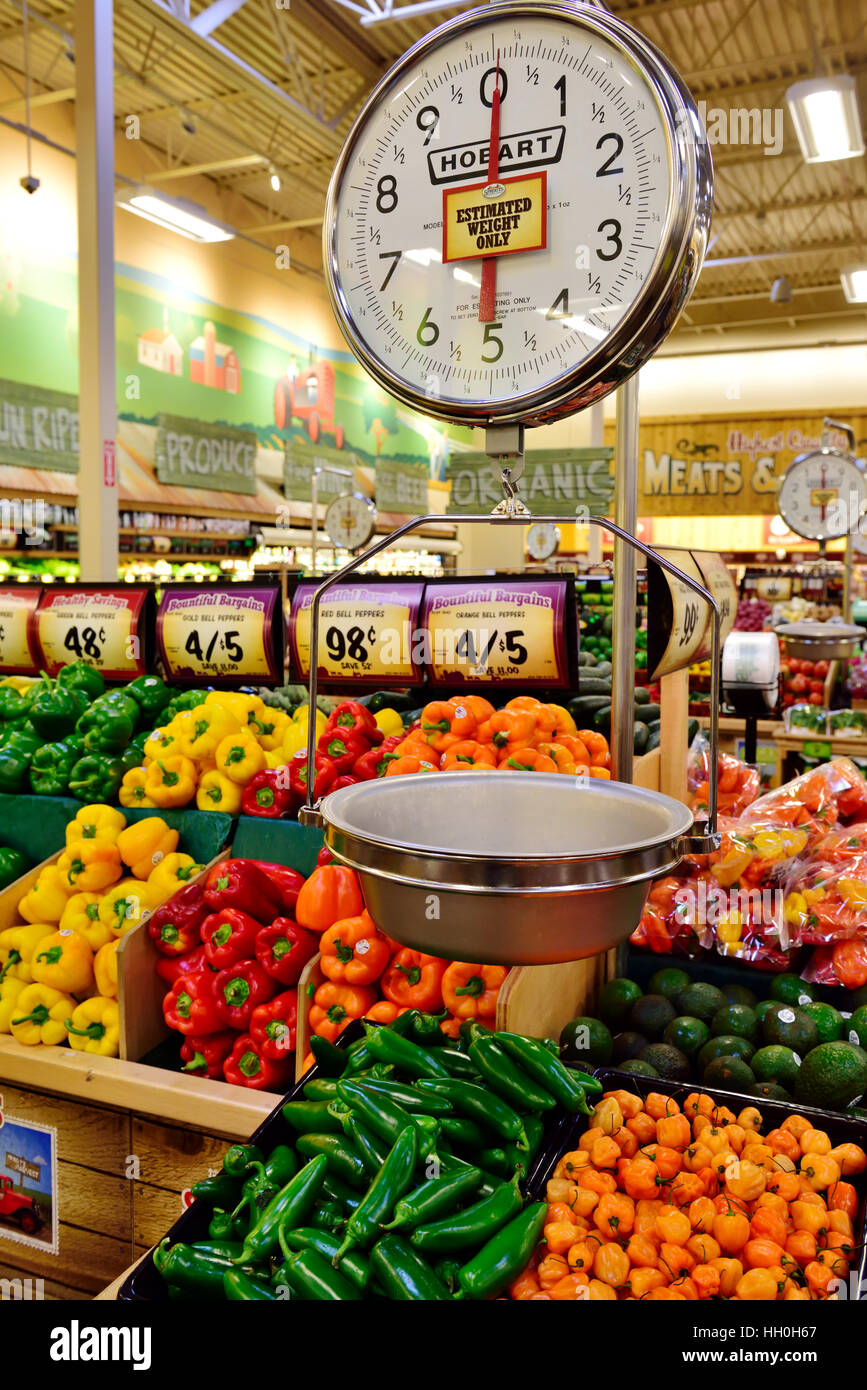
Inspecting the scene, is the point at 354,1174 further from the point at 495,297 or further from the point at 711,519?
the point at 711,519

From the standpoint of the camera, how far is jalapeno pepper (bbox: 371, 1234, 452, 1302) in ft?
4.09

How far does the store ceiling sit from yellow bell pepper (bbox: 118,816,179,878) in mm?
5115

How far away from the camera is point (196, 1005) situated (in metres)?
2.20

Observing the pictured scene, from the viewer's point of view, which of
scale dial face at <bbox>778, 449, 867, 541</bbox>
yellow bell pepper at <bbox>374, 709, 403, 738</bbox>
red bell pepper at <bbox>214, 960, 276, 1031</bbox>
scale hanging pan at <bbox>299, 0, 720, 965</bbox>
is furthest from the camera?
scale dial face at <bbox>778, 449, 867, 541</bbox>

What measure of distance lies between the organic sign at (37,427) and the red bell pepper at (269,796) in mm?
7556

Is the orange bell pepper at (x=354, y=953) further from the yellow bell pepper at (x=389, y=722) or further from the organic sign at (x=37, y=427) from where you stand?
the organic sign at (x=37, y=427)

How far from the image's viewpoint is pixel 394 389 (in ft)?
3.63

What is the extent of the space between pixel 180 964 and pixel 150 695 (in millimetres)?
948

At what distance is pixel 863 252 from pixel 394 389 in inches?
596

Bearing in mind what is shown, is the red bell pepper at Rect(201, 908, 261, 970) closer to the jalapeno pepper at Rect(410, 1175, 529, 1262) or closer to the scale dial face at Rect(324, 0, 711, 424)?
the jalapeno pepper at Rect(410, 1175, 529, 1262)

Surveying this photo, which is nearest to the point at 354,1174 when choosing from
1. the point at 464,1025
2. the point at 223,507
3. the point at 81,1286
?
the point at 464,1025

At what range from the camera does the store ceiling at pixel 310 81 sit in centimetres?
795

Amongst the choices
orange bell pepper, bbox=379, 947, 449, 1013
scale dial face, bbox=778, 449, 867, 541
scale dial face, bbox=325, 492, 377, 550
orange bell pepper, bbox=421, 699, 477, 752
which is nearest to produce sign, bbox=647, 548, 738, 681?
orange bell pepper, bbox=421, 699, 477, 752
